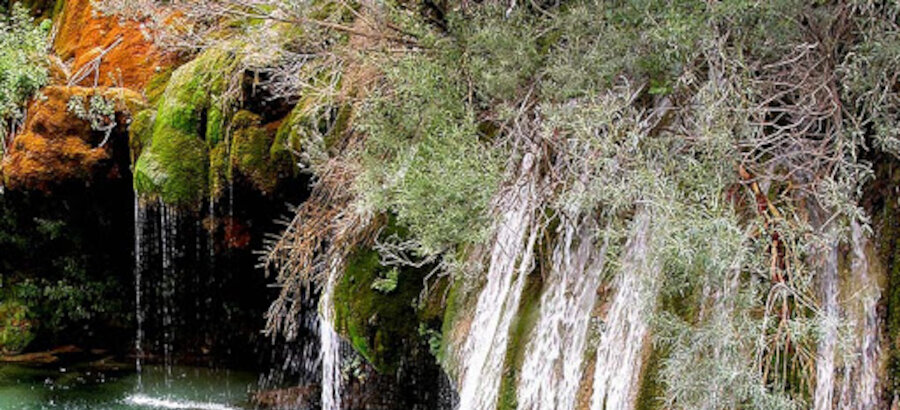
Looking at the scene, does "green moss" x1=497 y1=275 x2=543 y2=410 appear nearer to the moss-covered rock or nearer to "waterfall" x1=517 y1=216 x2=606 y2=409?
"waterfall" x1=517 y1=216 x2=606 y2=409

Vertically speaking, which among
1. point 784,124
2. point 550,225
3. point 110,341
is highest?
point 784,124

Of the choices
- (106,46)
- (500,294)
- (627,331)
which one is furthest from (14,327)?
(627,331)

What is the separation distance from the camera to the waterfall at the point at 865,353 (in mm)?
3195

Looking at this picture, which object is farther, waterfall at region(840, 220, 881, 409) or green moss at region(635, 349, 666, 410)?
green moss at region(635, 349, 666, 410)

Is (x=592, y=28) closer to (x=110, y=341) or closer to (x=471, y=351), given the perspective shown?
(x=471, y=351)

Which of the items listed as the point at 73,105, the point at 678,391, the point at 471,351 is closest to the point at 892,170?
the point at 678,391

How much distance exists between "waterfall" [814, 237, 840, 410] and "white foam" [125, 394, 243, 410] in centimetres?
662

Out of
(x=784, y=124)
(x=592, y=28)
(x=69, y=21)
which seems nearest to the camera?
(x=784, y=124)

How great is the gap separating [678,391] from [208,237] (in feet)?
20.4

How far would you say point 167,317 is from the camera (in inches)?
423

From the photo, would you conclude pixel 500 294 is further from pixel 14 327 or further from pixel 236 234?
pixel 14 327

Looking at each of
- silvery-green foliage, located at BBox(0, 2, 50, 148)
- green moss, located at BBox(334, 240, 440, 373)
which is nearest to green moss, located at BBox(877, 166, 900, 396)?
green moss, located at BBox(334, 240, 440, 373)

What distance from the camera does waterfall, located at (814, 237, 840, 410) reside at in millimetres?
3054

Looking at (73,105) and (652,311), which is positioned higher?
(73,105)
